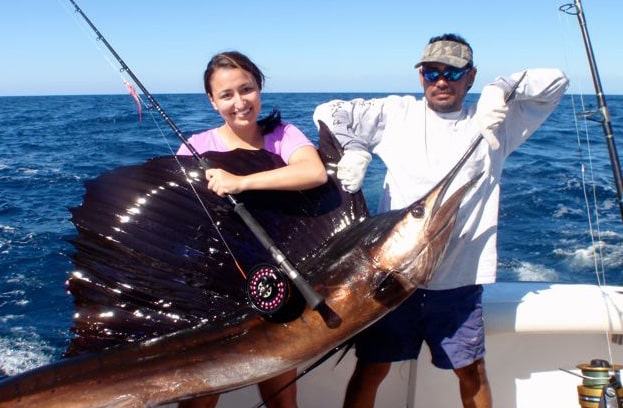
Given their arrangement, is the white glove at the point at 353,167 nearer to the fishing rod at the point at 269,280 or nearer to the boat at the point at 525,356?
the fishing rod at the point at 269,280

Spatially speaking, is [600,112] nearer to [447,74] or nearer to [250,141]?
[447,74]

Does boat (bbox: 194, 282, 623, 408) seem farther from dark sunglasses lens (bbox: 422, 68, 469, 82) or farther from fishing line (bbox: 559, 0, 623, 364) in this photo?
dark sunglasses lens (bbox: 422, 68, 469, 82)

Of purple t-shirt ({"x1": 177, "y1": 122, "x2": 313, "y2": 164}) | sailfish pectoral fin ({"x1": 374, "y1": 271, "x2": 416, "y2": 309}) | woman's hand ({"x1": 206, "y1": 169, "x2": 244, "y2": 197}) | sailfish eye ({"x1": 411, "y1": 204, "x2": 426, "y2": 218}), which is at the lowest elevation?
sailfish pectoral fin ({"x1": 374, "y1": 271, "x2": 416, "y2": 309})

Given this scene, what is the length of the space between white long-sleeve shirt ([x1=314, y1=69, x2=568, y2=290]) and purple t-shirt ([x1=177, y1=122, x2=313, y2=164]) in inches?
5.1

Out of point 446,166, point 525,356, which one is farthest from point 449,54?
point 525,356

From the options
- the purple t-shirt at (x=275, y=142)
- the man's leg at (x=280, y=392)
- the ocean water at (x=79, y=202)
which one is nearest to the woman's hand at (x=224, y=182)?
the purple t-shirt at (x=275, y=142)

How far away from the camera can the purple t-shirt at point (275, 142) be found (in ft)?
7.00

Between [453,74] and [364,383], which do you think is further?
[364,383]

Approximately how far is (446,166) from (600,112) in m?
0.72

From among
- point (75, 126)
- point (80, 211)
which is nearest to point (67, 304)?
point (80, 211)

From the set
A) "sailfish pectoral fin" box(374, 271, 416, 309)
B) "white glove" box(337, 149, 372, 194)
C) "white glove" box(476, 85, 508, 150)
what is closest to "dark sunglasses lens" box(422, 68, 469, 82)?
"white glove" box(476, 85, 508, 150)

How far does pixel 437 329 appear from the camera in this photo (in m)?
2.20

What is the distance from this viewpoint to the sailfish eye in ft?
6.16

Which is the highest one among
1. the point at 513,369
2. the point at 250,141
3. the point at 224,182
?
the point at 250,141
